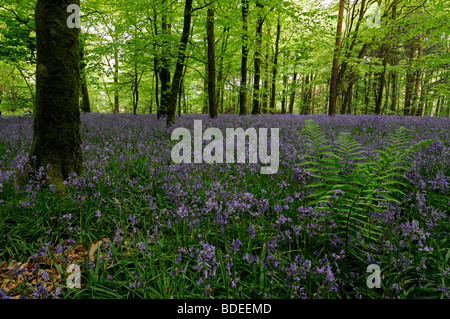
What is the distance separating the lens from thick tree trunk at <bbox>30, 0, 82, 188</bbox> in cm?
321

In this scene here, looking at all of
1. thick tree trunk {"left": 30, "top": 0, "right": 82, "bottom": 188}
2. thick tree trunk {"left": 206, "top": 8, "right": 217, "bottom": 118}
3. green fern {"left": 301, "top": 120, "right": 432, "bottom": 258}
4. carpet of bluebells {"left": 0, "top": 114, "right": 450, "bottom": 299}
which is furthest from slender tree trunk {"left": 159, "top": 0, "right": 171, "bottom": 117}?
green fern {"left": 301, "top": 120, "right": 432, "bottom": 258}

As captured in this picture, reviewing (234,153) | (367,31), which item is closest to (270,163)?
(234,153)

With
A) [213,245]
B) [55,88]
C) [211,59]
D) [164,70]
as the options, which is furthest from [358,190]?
[164,70]

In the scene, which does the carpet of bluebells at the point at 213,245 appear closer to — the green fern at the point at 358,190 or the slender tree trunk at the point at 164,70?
the green fern at the point at 358,190

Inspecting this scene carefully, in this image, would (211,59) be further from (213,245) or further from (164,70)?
(213,245)

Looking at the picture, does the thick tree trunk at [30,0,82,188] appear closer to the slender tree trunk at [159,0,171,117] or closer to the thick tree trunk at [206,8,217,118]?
the slender tree trunk at [159,0,171,117]

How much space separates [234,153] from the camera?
4.69 meters

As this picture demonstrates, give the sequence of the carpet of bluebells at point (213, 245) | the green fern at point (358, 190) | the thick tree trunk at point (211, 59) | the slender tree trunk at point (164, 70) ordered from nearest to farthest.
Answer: the carpet of bluebells at point (213, 245) → the green fern at point (358, 190) → the slender tree trunk at point (164, 70) → the thick tree trunk at point (211, 59)

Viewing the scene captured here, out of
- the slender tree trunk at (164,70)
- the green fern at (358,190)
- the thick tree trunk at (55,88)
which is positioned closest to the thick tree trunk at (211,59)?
the slender tree trunk at (164,70)

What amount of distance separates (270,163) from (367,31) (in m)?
13.4

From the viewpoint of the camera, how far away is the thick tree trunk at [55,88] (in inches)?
126

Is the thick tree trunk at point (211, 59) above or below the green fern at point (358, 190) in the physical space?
above

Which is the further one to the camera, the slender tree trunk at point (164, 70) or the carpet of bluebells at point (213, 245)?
the slender tree trunk at point (164, 70)

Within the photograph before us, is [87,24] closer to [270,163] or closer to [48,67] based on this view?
[48,67]
